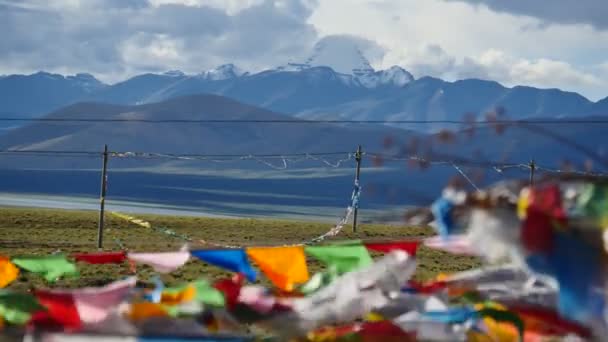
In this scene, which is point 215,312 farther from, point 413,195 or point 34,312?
point 413,195

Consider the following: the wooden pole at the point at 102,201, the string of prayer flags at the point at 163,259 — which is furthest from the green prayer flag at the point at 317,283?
the wooden pole at the point at 102,201

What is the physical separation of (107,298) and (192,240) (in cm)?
2053

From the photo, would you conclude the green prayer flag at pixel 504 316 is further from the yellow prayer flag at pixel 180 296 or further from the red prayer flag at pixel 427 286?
the yellow prayer flag at pixel 180 296

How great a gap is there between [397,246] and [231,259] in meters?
0.92

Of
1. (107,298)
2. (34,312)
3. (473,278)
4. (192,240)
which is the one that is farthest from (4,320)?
(192,240)

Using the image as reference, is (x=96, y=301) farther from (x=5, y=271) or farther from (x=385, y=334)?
(x=5, y=271)

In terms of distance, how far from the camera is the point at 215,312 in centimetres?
472

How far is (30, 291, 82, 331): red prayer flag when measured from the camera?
4.68 m

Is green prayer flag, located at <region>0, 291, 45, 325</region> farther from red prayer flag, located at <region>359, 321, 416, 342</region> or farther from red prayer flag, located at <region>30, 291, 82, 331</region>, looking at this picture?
red prayer flag, located at <region>359, 321, 416, 342</region>

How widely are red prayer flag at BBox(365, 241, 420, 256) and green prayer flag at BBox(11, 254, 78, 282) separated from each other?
2202mm

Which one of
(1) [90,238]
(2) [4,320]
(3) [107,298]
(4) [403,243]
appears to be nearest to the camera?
(3) [107,298]

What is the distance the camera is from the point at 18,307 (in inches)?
196

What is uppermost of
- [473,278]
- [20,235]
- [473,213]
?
[473,213]

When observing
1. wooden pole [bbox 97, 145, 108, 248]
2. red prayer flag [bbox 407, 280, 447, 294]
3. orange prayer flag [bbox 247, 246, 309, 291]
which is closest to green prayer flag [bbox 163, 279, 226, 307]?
orange prayer flag [bbox 247, 246, 309, 291]
